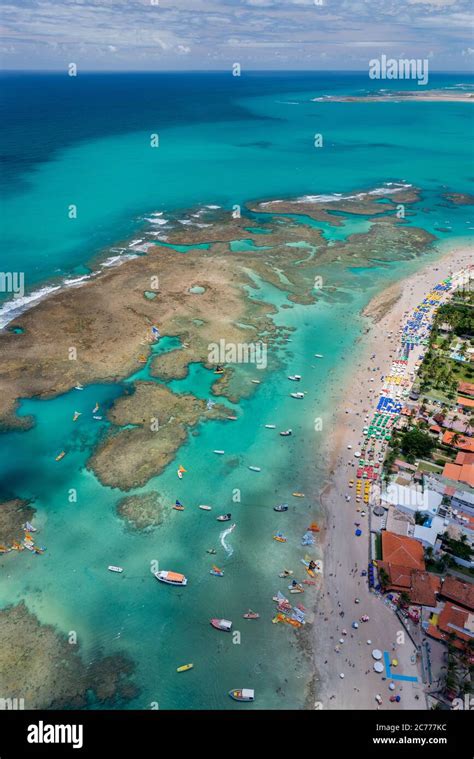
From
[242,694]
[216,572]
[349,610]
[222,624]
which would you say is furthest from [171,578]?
[349,610]

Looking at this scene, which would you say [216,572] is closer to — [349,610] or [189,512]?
[189,512]

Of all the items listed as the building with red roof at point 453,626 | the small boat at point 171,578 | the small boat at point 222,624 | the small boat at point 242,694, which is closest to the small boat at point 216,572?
the small boat at point 171,578

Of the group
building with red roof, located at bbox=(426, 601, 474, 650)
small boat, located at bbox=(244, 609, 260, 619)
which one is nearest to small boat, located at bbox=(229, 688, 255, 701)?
small boat, located at bbox=(244, 609, 260, 619)

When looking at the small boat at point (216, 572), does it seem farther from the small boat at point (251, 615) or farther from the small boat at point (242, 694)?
the small boat at point (242, 694)

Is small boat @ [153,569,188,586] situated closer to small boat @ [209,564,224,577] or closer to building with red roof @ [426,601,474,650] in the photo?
small boat @ [209,564,224,577]

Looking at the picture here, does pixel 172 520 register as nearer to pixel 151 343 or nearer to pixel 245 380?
pixel 245 380
